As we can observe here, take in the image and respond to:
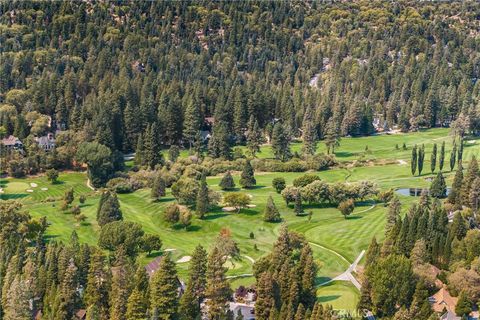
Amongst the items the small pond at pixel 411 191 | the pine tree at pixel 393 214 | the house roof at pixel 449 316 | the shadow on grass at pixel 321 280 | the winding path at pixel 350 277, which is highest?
the pine tree at pixel 393 214

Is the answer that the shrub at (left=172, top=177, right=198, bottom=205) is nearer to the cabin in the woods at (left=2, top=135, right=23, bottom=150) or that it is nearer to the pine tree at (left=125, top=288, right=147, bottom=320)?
the pine tree at (left=125, top=288, right=147, bottom=320)

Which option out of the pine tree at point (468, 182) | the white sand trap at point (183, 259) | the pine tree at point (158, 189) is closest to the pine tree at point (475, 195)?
the pine tree at point (468, 182)

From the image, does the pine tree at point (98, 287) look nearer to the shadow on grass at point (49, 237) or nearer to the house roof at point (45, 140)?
the shadow on grass at point (49, 237)

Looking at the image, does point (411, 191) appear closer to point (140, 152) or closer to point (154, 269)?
point (140, 152)

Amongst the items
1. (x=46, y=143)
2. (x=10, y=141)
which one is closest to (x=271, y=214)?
(x=46, y=143)

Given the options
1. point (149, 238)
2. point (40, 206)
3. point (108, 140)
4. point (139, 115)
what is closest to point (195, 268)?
point (149, 238)

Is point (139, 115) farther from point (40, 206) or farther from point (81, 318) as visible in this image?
point (81, 318)
